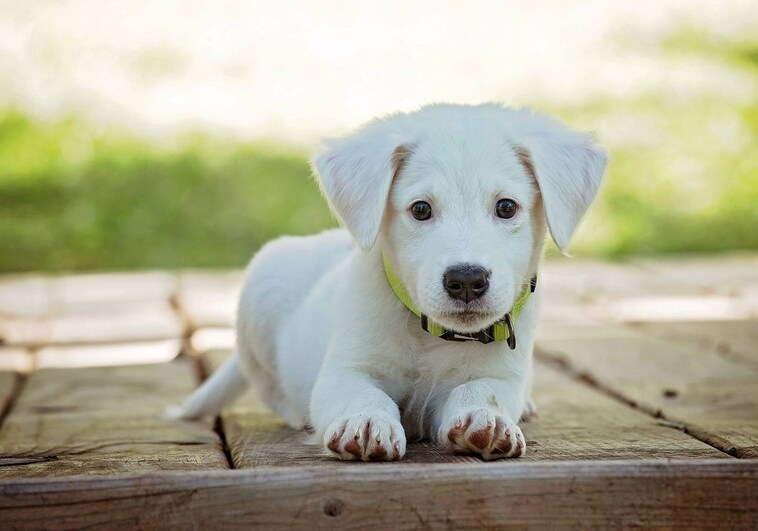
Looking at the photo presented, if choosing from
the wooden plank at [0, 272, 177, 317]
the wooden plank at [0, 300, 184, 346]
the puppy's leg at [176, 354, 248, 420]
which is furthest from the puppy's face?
the wooden plank at [0, 272, 177, 317]

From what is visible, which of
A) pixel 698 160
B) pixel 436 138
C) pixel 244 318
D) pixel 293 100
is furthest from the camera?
pixel 293 100

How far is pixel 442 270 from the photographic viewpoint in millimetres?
3262

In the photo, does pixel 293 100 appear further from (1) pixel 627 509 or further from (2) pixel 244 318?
(1) pixel 627 509

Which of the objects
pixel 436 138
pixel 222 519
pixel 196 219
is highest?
pixel 436 138

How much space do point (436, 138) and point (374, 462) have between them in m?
1.06

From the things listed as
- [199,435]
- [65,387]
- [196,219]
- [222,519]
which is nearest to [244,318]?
[199,435]

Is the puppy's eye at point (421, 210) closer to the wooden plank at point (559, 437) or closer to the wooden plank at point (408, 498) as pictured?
the wooden plank at point (559, 437)

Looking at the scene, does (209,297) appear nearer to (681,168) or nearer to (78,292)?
(78,292)

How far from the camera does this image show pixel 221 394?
15.0 feet

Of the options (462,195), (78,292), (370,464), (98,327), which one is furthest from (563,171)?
(78,292)

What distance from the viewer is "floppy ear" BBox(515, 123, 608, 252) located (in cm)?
356

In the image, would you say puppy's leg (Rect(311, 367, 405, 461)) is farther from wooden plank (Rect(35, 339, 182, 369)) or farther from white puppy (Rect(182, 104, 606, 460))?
wooden plank (Rect(35, 339, 182, 369))

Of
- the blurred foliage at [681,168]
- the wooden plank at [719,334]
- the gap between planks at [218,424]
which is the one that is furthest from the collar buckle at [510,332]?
the blurred foliage at [681,168]

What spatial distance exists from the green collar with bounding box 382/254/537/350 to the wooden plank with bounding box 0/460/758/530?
0.71 meters
